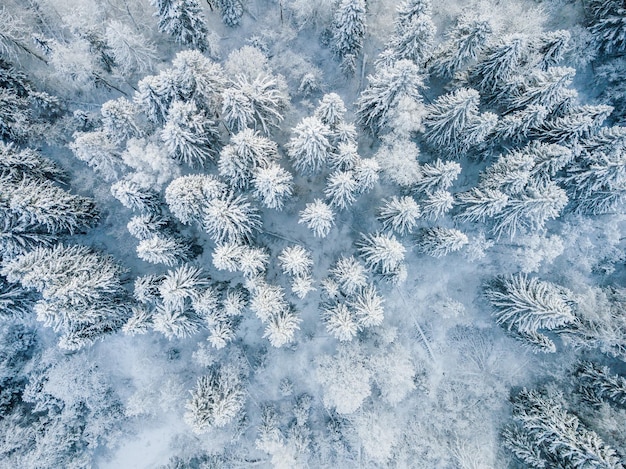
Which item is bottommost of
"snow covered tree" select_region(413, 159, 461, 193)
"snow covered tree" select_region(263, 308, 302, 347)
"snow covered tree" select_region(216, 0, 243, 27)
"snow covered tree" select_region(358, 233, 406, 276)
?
"snow covered tree" select_region(263, 308, 302, 347)

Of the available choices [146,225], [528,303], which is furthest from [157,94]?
[528,303]

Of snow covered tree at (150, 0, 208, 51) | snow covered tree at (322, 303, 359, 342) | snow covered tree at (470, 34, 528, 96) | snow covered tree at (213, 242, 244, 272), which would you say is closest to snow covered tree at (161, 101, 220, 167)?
snow covered tree at (150, 0, 208, 51)

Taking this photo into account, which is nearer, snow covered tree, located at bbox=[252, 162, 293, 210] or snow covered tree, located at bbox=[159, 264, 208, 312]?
snow covered tree, located at bbox=[159, 264, 208, 312]

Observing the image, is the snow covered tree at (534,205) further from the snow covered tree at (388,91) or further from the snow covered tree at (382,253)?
the snow covered tree at (388,91)

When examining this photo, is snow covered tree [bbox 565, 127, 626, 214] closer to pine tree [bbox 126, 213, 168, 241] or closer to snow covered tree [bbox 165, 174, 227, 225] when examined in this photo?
snow covered tree [bbox 165, 174, 227, 225]

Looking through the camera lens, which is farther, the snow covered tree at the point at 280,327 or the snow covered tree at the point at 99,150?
the snow covered tree at the point at 280,327

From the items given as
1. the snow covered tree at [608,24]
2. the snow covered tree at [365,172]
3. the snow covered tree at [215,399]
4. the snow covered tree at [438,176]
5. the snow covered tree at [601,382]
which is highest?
the snow covered tree at [608,24]

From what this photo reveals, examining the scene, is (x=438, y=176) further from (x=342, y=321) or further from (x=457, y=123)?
(x=342, y=321)

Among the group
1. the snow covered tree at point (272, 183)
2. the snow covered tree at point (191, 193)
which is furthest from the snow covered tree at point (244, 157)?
the snow covered tree at point (191, 193)
